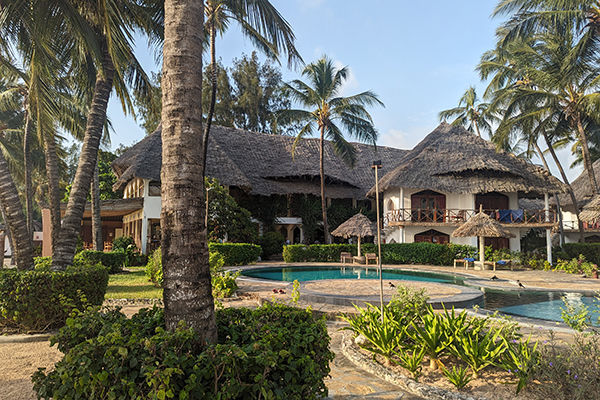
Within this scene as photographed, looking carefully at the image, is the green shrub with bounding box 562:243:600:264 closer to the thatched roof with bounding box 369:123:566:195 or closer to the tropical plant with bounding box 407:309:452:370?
the thatched roof with bounding box 369:123:566:195

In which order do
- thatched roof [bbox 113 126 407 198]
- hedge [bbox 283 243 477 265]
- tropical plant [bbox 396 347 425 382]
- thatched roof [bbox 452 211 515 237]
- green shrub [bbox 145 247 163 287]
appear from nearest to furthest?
tropical plant [bbox 396 347 425 382] → green shrub [bbox 145 247 163 287] → thatched roof [bbox 452 211 515 237] → hedge [bbox 283 243 477 265] → thatched roof [bbox 113 126 407 198]

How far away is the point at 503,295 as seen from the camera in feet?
33.3

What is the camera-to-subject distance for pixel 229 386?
6.92ft

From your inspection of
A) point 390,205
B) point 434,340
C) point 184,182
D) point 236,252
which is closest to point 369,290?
point 434,340

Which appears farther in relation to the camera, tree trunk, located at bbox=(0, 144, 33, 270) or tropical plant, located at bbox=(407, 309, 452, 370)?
tree trunk, located at bbox=(0, 144, 33, 270)

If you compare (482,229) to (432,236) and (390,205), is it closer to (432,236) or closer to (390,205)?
(432,236)

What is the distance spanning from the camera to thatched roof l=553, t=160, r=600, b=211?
82.3ft

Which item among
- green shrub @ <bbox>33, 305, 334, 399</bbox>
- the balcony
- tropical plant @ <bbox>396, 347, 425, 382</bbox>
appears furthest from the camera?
the balcony

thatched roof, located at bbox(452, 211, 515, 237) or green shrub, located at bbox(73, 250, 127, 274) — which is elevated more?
thatched roof, located at bbox(452, 211, 515, 237)

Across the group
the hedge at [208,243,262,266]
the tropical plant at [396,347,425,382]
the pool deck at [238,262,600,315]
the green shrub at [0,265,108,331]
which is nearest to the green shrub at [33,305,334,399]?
→ the tropical plant at [396,347,425,382]

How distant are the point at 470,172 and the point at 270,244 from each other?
1184 centimetres

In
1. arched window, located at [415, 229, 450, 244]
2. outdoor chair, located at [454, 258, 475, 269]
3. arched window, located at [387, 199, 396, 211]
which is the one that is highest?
arched window, located at [387, 199, 396, 211]

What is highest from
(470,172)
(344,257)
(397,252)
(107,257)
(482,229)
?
(470,172)

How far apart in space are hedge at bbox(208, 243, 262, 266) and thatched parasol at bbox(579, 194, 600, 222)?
13.5 metres
